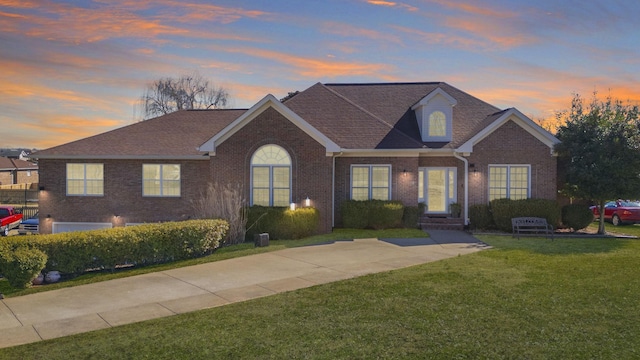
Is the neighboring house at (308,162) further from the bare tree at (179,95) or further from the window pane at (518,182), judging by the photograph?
the bare tree at (179,95)

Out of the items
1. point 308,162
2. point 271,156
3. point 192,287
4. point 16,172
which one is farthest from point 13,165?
point 192,287

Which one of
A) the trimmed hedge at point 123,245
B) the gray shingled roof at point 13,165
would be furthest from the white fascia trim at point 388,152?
the gray shingled roof at point 13,165

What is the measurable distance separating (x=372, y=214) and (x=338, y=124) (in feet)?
16.4

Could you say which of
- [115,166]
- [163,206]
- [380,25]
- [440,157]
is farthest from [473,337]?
[115,166]

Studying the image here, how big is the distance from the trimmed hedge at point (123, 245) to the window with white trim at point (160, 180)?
7444 mm

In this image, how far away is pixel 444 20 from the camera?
1725 cm

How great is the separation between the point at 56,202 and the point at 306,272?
16072 millimetres

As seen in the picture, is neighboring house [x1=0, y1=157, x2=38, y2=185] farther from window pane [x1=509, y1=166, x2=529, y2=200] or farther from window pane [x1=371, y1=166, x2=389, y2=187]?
window pane [x1=509, y1=166, x2=529, y2=200]

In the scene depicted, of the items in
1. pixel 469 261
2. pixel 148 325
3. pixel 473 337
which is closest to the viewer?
pixel 473 337

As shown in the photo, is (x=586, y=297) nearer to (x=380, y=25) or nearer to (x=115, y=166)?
(x=380, y=25)

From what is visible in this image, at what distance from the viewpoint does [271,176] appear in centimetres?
1939

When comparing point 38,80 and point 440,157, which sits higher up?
point 38,80

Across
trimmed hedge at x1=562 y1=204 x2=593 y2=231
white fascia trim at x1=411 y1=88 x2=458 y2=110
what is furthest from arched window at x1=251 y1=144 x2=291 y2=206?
trimmed hedge at x1=562 y1=204 x2=593 y2=231

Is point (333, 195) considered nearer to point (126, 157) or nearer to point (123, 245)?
point (126, 157)
